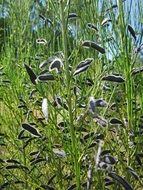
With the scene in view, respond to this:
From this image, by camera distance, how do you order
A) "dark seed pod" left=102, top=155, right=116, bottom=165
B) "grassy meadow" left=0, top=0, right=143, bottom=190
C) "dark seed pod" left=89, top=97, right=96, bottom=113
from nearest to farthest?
"dark seed pod" left=89, top=97, right=96, bottom=113, "grassy meadow" left=0, top=0, right=143, bottom=190, "dark seed pod" left=102, top=155, right=116, bottom=165

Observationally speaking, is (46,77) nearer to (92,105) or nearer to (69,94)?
(69,94)

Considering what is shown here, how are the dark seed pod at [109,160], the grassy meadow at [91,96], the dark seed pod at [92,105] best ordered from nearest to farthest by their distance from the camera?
the dark seed pod at [92,105]
the grassy meadow at [91,96]
the dark seed pod at [109,160]

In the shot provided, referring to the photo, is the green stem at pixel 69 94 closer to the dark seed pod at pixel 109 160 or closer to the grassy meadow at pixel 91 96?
the grassy meadow at pixel 91 96

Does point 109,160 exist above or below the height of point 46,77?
below

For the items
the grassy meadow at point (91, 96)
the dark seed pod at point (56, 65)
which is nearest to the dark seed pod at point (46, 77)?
the grassy meadow at point (91, 96)

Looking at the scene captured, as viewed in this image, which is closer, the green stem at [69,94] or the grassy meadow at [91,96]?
the green stem at [69,94]

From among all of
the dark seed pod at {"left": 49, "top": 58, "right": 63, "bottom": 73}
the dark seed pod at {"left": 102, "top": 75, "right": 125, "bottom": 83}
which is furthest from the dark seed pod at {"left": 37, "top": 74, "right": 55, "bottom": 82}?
the dark seed pod at {"left": 102, "top": 75, "right": 125, "bottom": 83}

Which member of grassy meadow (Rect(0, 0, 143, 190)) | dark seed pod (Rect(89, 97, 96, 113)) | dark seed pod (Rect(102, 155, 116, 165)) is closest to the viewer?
dark seed pod (Rect(89, 97, 96, 113))

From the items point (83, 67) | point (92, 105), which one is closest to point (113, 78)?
point (83, 67)

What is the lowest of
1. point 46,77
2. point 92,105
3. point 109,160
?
point 109,160

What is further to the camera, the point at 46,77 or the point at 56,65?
the point at 46,77

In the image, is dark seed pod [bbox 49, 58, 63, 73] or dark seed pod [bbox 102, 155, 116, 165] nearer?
dark seed pod [bbox 49, 58, 63, 73]

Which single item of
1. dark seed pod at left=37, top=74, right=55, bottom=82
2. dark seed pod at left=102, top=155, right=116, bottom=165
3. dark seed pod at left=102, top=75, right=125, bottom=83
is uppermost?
dark seed pod at left=37, top=74, right=55, bottom=82

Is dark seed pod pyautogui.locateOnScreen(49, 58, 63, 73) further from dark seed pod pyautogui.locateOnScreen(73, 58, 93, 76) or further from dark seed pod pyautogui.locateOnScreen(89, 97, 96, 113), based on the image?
dark seed pod pyautogui.locateOnScreen(89, 97, 96, 113)
